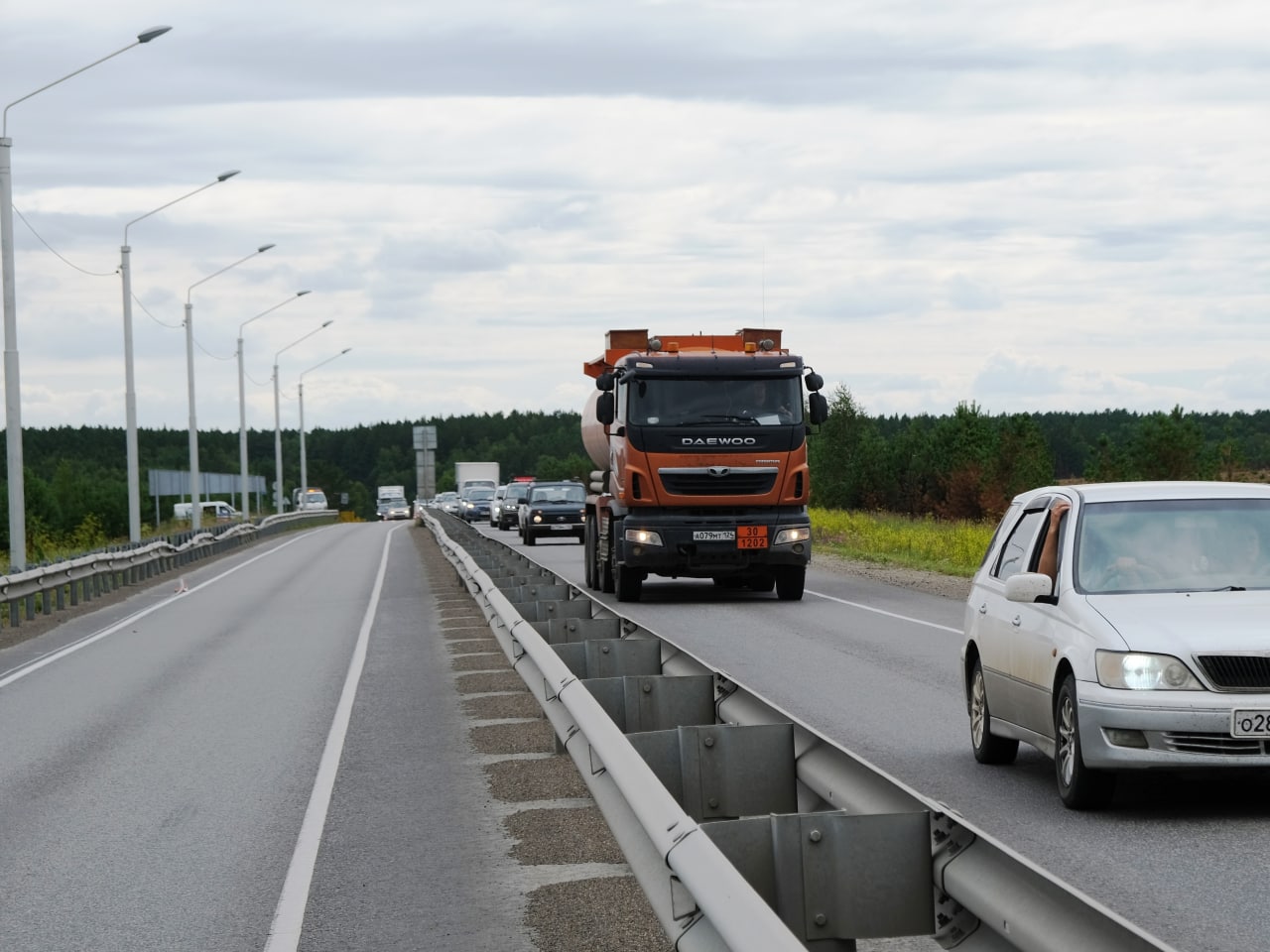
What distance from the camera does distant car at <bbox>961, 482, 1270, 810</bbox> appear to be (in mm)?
8164

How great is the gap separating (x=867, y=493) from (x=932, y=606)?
106 meters

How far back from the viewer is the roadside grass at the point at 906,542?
114ft

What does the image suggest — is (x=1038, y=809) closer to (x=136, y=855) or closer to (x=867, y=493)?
(x=136, y=855)

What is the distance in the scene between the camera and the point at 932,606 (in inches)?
953

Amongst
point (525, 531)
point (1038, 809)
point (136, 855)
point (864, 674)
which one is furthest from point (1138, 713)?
point (525, 531)

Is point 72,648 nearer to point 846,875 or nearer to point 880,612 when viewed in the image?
point 880,612

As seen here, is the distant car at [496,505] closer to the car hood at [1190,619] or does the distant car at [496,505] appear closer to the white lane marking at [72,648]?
the white lane marking at [72,648]

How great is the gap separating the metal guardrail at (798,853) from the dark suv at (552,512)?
4350cm

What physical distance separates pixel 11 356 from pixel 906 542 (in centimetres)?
2060

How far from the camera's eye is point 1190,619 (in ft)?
27.7

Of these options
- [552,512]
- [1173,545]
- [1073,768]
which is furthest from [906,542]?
[1073,768]

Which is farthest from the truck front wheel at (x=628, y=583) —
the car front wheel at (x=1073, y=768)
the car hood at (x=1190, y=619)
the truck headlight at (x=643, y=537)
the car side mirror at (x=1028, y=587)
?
the car hood at (x=1190, y=619)

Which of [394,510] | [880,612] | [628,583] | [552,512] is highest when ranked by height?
[552,512]

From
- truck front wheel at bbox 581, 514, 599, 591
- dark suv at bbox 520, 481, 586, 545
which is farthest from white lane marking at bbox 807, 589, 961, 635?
dark suv at bbox 520, 481, 586, 545
